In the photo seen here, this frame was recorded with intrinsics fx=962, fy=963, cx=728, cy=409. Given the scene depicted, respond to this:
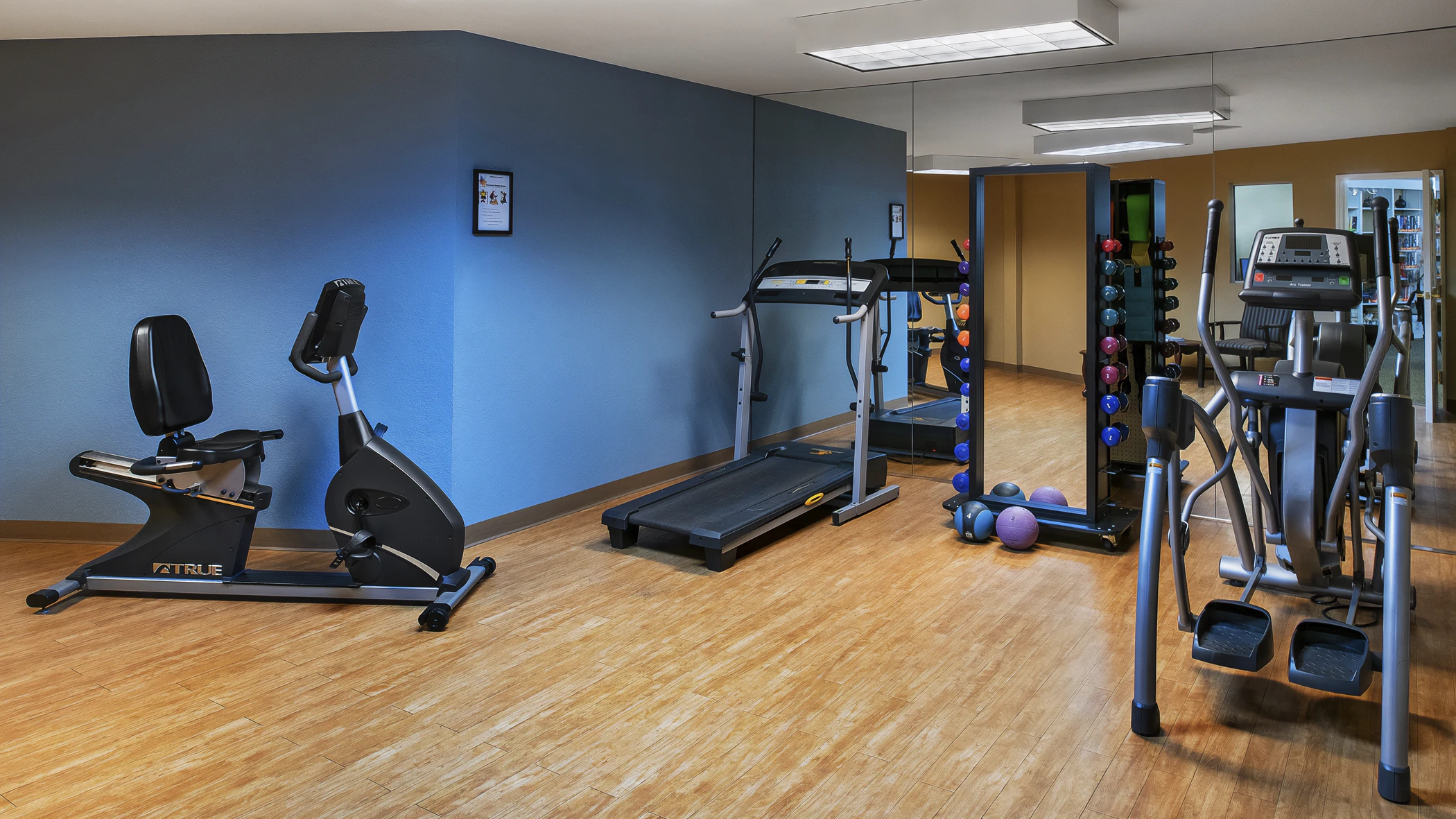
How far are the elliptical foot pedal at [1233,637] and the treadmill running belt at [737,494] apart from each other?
1.97 metres

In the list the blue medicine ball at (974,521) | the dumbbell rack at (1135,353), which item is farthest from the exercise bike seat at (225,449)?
the dumbbell rack at (1135,353)

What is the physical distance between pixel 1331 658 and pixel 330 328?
3412mm

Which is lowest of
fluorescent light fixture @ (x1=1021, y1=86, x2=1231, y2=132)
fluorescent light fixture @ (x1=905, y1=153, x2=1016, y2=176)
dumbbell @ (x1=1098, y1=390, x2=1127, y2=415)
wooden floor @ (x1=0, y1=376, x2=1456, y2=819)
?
wooden floor @ (x1=0, y1=376, x2=1456, y2=819)

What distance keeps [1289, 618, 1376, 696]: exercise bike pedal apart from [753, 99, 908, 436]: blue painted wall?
3.22 meters

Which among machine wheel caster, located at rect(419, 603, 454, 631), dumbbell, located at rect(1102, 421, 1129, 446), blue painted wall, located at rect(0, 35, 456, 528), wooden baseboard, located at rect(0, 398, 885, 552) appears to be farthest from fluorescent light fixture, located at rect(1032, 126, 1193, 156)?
machine wheel caster, located at rect(419, 603, 454, 631)

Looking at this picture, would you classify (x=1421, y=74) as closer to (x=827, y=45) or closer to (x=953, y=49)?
(x=953, y=49)

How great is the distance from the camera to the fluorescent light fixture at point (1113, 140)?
4.64 meters

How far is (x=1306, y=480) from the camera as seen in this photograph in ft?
9.45

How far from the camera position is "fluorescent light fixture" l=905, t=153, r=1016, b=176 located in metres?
5.29

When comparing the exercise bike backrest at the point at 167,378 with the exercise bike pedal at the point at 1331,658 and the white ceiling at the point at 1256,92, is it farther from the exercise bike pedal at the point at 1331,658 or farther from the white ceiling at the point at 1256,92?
the exercise bike pedal at the point at 1331,658

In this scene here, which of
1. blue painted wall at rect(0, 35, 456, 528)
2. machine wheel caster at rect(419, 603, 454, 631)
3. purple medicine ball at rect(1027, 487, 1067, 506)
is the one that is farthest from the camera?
purple medicine ball at rect(1027, 487, 1067, 506)

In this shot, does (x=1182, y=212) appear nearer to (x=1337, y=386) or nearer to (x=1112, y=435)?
(x=1112, y=435)

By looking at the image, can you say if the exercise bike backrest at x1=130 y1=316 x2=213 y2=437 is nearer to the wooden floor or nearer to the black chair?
the wooden floor

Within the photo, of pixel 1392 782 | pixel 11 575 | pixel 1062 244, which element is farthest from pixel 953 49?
pixel 11 575
